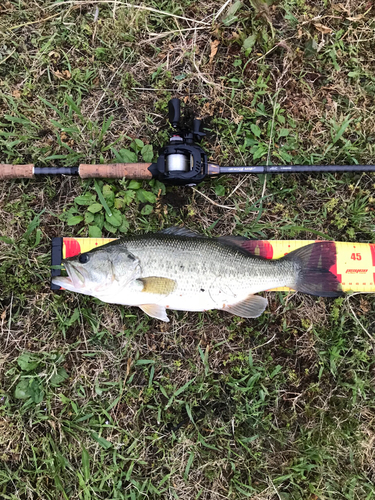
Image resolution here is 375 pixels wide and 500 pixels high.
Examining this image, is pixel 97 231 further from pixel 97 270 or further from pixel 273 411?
pixel 273 411

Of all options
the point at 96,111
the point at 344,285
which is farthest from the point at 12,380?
the point at 344,285

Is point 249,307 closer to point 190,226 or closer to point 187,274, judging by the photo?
point 187,274

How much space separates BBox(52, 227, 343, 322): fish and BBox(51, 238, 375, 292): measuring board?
0.22 m

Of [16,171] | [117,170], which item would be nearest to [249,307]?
[117,170]

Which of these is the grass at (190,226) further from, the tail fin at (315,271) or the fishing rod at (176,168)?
the tail fin at (315,271)

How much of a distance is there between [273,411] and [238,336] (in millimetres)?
842

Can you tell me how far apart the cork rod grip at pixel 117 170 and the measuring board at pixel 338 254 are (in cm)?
67

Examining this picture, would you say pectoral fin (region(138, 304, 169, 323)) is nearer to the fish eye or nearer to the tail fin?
the fish eye

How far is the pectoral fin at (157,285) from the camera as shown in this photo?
3.04m

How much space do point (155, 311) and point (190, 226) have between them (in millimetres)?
992

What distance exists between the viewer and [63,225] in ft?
11.6

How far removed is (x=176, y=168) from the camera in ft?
10.1

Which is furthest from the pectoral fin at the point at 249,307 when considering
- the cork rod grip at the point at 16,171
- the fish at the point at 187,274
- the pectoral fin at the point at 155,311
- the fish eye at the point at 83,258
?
the cork rod grip at the point at 16,171

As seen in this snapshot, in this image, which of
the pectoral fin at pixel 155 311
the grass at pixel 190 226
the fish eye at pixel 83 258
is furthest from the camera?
the grass at pixel 190 226
